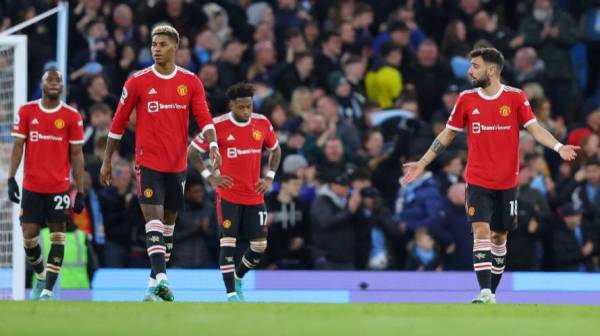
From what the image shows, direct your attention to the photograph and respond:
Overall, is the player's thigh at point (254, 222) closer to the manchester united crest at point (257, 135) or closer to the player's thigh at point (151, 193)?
the manchester united crest at point (257, 135)

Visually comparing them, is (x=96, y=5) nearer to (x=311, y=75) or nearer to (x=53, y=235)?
(x=311, y=75)

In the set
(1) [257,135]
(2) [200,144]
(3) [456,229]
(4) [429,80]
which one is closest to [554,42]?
(4) [429,80]

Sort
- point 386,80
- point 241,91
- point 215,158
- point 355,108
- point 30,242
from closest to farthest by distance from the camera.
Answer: point 215,158
point 30,242
point 241,91
point 355,108
point 386,80

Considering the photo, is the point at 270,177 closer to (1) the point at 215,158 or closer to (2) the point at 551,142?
(1) the point at 215,158

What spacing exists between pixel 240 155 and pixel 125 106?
243cm

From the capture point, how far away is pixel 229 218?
56.3 feet

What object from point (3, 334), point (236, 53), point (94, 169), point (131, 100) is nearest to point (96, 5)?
point (236, 53)

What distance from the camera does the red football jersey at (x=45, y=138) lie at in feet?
54.6

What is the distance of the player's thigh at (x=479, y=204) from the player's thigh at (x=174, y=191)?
8.81ft

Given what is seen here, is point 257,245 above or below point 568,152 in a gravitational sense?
below

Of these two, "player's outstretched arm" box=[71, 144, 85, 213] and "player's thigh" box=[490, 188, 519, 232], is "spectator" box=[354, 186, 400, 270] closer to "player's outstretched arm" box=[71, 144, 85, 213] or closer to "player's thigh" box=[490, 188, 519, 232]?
"player's outstretched arm" box=[71, 144, 85, 213]

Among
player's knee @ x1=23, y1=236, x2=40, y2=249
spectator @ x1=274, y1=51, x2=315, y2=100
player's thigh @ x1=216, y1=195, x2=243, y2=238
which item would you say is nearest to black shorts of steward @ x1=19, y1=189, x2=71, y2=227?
player's knee @ x1=23, y1=236, x2=40, y2=249

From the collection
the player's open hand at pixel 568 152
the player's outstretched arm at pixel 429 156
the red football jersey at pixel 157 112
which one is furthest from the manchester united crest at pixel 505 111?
the red football jersey at pixel 157 112

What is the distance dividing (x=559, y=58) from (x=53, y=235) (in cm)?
1042
